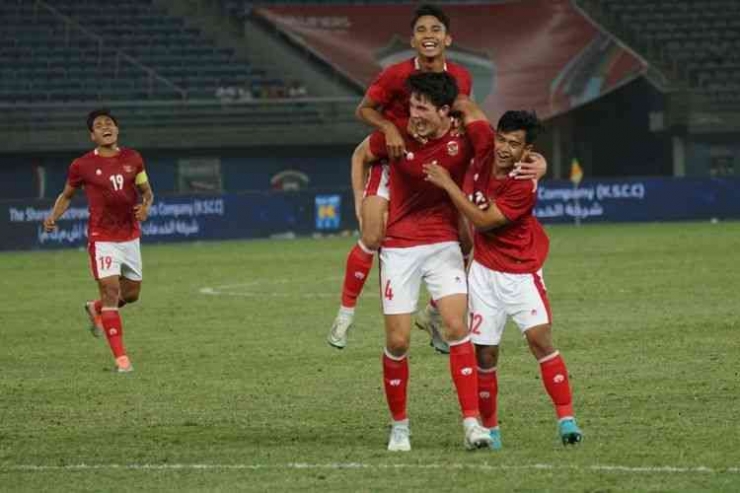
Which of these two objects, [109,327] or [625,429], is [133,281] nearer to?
[109,327]

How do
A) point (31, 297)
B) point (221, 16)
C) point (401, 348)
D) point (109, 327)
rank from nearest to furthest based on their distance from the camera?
point (401, 348) → point (109, 327) → point (31, 297) → point (221, 16)

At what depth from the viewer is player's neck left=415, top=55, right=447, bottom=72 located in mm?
11086

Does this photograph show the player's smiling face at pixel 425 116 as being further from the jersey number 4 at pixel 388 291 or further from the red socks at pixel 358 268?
the red socks at pixel 358 268

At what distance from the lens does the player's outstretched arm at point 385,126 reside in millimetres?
10742

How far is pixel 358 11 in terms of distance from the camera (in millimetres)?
52438

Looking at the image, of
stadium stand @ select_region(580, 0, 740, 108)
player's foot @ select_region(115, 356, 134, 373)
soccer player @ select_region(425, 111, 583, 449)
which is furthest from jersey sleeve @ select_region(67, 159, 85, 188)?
stadium stand @ select_region(580, 0, 740, 108)

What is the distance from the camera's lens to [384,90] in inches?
447

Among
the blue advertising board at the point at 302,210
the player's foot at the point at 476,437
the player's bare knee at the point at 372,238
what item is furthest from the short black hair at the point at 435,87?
the blue advertising board at the point at 302,210

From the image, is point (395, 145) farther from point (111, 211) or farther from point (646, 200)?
point (646, 200)

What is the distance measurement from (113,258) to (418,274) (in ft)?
21.6

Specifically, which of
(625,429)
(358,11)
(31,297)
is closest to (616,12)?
(358,11)

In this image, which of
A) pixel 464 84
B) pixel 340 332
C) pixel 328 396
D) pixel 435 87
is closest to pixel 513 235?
pixel 435 87

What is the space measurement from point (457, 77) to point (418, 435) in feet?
7.62

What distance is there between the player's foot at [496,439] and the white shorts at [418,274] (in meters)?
0.87
